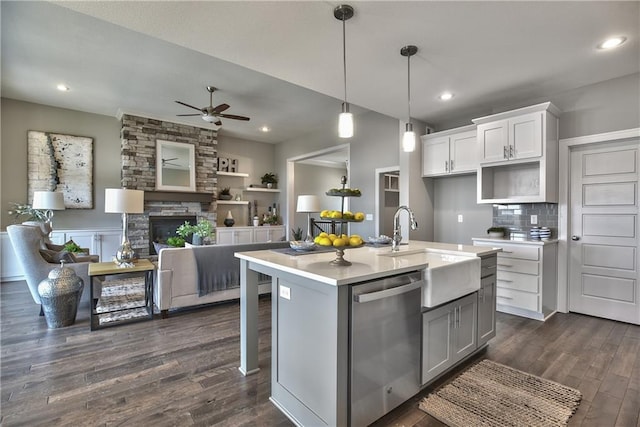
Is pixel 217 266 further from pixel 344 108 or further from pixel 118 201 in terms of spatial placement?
pixel 344 108

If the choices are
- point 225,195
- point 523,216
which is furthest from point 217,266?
point 523,216

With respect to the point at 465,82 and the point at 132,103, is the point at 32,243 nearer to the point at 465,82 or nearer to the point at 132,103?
the point at 132,103

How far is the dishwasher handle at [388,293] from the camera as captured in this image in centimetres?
160

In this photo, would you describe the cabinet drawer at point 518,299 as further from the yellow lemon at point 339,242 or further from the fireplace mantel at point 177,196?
the fireplace mantel at point 177,196

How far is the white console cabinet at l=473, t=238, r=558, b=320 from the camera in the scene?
356 centimetres

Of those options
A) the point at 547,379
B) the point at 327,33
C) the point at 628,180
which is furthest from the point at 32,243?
the point at 628,180

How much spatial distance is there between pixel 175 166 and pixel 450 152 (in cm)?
536

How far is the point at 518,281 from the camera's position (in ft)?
12.2

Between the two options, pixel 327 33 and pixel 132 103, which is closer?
pixel 327 33

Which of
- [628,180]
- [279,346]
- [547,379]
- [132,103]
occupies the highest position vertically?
[132,103]

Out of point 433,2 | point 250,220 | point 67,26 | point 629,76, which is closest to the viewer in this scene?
point 433,2

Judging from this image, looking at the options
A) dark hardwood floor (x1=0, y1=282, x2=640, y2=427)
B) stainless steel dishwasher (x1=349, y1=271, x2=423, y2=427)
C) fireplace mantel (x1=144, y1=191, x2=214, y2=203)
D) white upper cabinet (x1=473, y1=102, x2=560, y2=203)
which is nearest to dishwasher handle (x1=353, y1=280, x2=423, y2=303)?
stainless steel dishwasher (x1=349, y1=271, x2=423, y2=427)

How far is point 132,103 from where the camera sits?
5.39 metres

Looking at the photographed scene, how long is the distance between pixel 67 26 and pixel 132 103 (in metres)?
2.39
